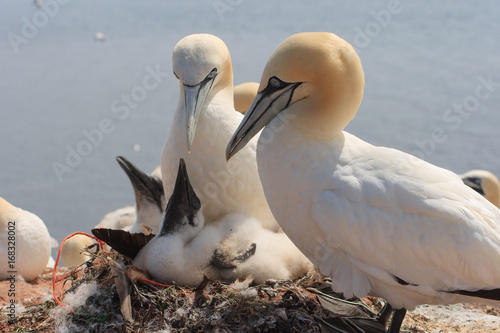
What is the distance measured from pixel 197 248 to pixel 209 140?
0.66m

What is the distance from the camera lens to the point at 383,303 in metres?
3.90

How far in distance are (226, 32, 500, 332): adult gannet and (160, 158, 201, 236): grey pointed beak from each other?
45cm

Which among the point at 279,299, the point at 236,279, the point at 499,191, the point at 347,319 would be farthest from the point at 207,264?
the point at 499,191

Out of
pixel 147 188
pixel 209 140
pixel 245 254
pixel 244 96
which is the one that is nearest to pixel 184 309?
pixel 245 254

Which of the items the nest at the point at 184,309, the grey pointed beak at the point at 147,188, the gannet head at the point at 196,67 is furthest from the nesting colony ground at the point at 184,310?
the grey pointed beak at the point at 147,188

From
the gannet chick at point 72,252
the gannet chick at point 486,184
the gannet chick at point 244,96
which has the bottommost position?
the gannet chick at point 72,252

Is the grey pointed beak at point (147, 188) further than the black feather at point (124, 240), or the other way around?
the grey pointed beak at point (147, 188)

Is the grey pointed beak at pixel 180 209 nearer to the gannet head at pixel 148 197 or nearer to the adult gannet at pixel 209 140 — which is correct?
the adult gannet at pixel 209 140

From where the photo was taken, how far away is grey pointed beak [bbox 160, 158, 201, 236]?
357 centimetres

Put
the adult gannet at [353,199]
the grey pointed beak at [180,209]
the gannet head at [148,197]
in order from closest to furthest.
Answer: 1. the adult gannet at [353,199]
2. the grey pointed beak at [180,209]
3. the gannet head at [148,197]

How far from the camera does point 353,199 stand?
2951mm

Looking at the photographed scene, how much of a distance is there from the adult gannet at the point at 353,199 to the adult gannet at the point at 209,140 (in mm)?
452

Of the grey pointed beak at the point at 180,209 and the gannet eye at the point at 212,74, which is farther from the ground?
the gannet eye at the point at 212,74

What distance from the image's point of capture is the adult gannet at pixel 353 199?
2.88 m
